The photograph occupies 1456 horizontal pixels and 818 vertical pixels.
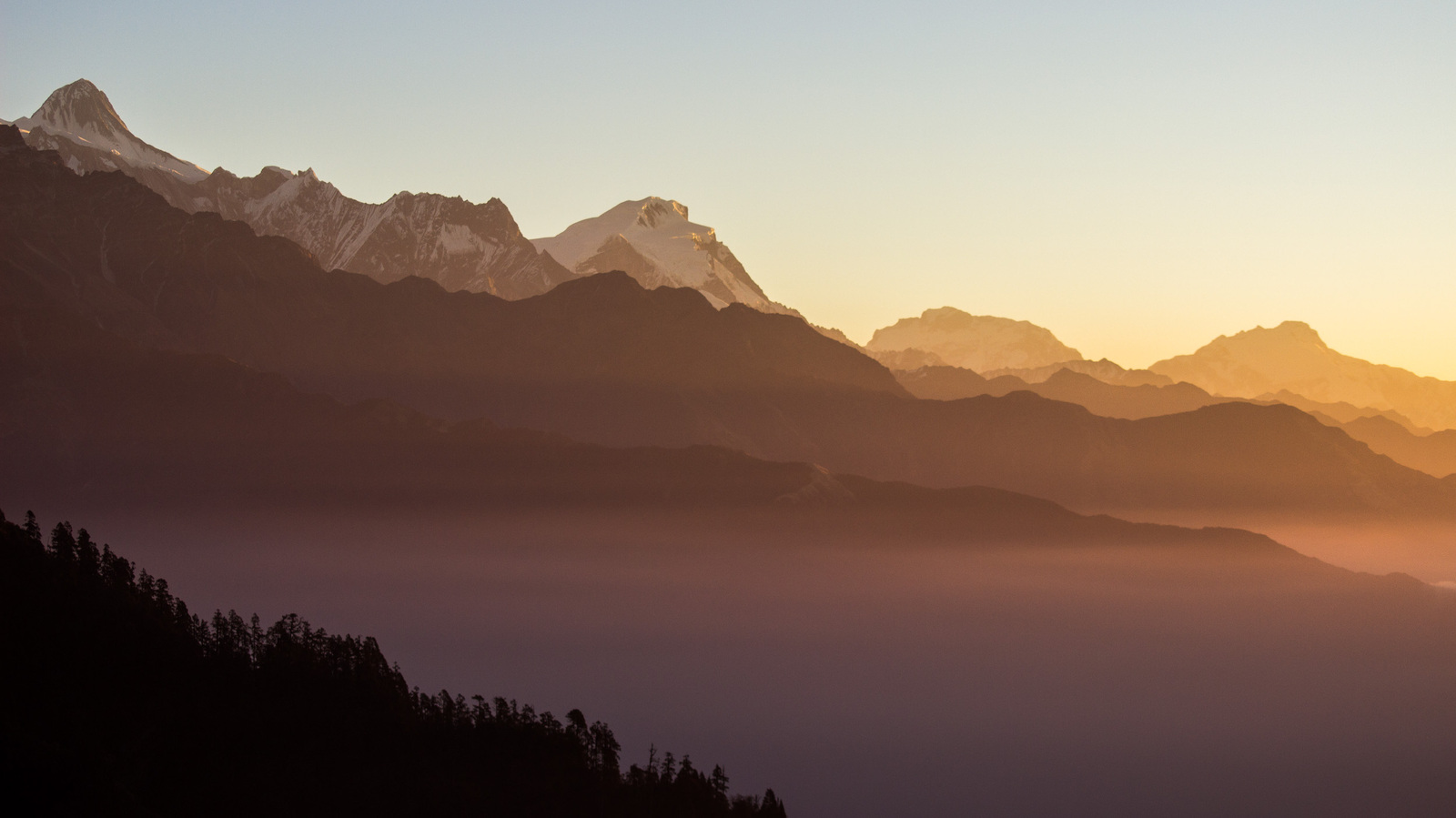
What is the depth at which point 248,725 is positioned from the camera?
486 ft

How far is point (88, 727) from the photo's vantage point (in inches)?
5246

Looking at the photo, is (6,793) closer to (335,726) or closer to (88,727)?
(88,727)

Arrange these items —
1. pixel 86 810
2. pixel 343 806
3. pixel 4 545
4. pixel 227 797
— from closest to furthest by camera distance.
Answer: pixel 86 810 → pixel 227 797 → pixel 343 806 → pixel 4 545

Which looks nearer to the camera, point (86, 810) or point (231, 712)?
point (86, 810)

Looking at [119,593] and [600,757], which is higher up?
[119,593]

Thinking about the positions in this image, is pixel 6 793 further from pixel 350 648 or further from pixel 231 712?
pixel 350 648

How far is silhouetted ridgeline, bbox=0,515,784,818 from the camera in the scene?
5266 inches

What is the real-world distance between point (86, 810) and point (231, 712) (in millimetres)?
33820

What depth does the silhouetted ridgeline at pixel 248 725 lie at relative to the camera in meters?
134

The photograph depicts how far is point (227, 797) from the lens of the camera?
5236 inches

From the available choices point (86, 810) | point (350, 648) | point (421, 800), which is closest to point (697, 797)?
point (421, 800)

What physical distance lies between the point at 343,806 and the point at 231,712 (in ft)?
52.5

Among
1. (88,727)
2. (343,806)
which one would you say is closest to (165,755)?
(88,727)

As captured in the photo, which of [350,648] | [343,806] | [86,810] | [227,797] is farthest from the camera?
[350,648]
